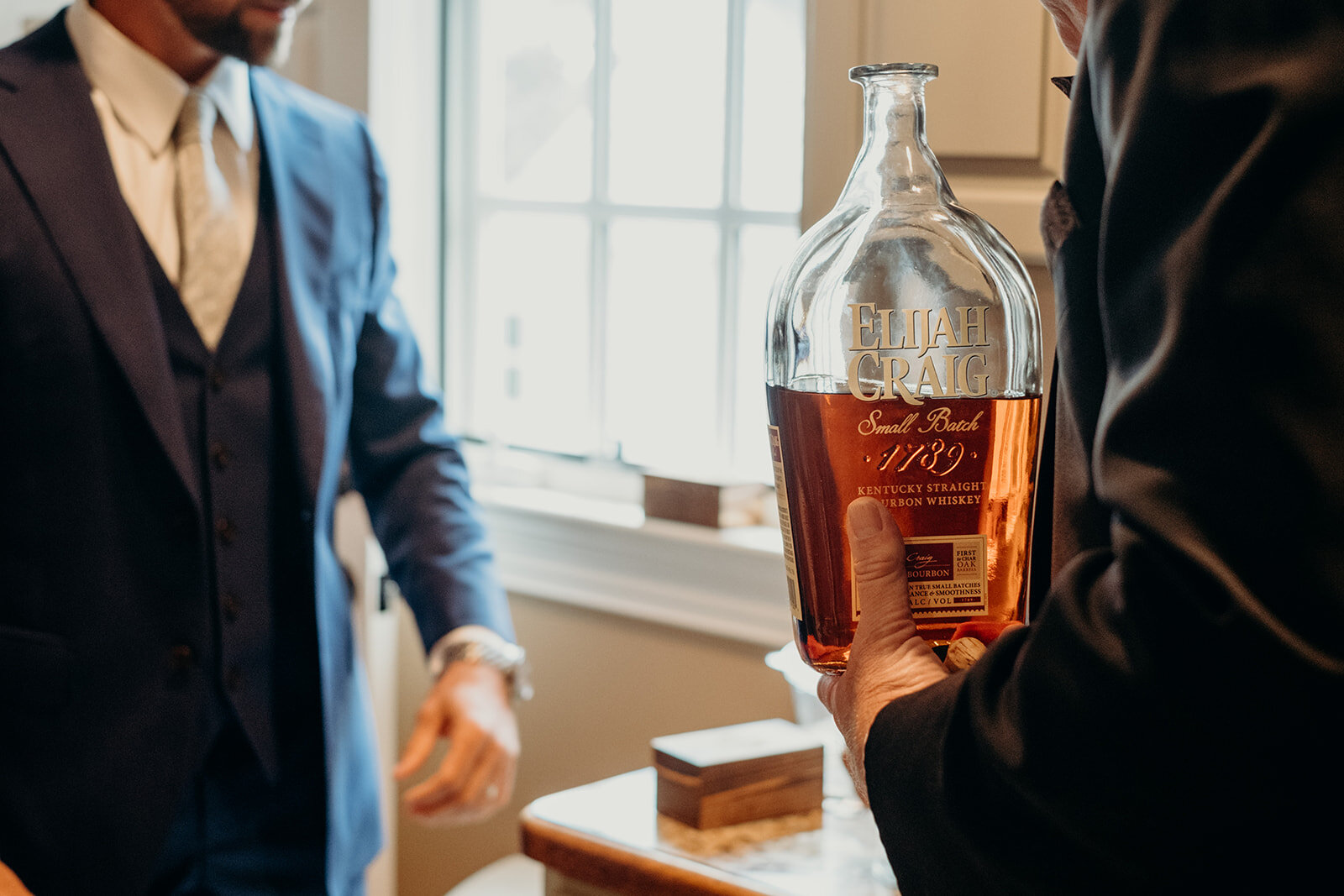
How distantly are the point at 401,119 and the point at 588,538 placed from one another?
2.52ft

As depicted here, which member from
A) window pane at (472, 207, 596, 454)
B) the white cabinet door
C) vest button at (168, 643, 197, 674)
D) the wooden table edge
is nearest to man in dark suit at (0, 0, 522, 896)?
vest button at (168, 643, 197, 674)

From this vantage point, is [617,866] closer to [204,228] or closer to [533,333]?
[204,228]

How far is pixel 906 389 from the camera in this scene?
57 centimetres

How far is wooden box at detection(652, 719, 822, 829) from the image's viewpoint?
1.16 meters

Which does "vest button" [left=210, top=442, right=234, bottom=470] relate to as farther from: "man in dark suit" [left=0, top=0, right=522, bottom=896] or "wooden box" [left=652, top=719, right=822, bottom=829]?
"wooden box" [left=652, top=719, right=822, bottom=829]

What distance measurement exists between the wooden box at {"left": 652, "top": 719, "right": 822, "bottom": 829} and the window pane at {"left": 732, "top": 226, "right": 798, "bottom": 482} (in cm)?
78

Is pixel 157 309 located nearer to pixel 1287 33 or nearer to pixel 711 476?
pixel 711 476

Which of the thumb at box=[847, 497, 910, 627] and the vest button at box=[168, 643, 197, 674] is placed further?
the vest button at box=[168, 643, 197, 674]

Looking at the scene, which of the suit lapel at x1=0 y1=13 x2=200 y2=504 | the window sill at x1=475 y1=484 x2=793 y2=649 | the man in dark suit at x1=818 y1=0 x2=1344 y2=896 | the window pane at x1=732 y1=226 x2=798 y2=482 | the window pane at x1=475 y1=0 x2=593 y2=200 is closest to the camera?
the man in dark suit at x1=818 y1=0 x2=1344 y2=896

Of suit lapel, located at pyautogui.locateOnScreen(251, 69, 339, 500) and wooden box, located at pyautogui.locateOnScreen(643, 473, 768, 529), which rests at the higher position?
suit lapel, located at pyautogui.locateOnScreen(251, 69, 339, 500)

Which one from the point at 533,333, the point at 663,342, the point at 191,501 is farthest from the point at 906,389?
the point at 533,333

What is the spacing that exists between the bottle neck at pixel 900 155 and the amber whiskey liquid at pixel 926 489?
119 mm

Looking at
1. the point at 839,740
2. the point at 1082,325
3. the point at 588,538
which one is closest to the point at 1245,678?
the point at 1082,325

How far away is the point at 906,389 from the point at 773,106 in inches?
56.8
